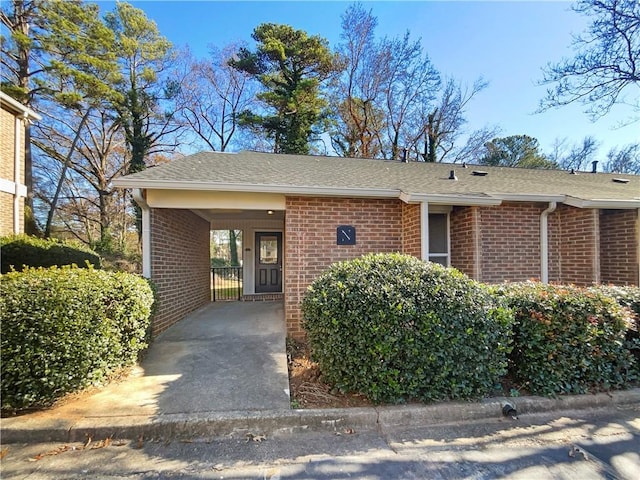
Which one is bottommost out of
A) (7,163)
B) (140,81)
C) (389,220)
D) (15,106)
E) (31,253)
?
(31,253)

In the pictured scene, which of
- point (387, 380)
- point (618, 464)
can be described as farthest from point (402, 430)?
point (618, 464)

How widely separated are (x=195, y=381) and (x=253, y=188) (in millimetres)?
3001

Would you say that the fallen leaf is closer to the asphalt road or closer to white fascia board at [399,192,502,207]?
the asphalt road

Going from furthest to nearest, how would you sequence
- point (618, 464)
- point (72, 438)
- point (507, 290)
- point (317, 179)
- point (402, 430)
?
point (317, 179)
point (507, 290)
point (402, 430)
point (72, 438)
point (618, 464)

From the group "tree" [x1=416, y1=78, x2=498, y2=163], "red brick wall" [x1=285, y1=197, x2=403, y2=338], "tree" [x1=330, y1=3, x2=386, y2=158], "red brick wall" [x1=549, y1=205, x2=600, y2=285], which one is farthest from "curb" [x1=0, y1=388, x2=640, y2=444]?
"tree" [x1=416, y1=78, x2=498, y2=163]

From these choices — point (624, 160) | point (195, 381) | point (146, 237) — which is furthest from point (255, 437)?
point (624, 160)

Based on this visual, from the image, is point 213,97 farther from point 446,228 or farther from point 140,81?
point 446,228

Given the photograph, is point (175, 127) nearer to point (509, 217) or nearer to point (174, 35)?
point (174, 35)

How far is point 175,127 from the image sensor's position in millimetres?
19938

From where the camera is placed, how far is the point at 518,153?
2156cm

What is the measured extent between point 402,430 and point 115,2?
2429 cm

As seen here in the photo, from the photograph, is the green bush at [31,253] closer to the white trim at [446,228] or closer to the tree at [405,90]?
the white trim at [446,228]

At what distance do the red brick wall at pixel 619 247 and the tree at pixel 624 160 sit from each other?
1848cm

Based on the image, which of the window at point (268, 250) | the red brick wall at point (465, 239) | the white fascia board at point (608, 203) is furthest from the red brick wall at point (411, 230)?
the window at point (268, 250)
